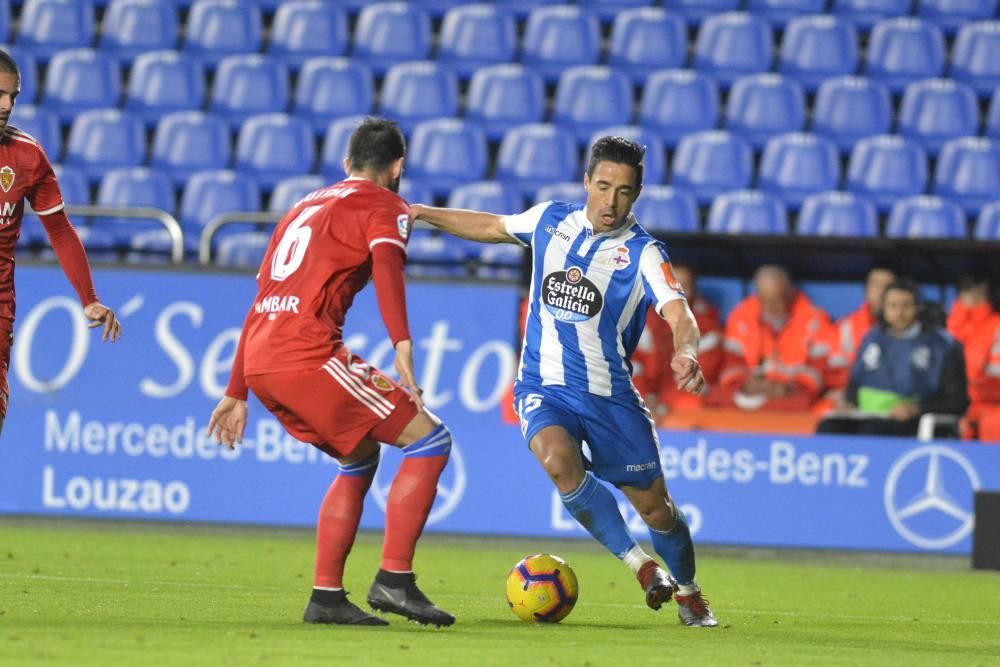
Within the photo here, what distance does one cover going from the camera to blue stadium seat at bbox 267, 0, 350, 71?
52.2 feet

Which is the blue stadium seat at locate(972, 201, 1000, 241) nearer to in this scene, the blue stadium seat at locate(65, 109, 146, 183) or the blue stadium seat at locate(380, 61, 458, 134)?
the blue stadium seat at locate(380, 61, 458, 134)

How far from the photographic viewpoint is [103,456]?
38.9 feet

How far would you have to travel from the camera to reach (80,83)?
15.6 meters

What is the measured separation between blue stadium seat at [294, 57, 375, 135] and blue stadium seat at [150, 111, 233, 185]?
2.62 ft

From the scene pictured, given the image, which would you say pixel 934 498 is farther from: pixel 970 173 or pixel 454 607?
pixel 454 607

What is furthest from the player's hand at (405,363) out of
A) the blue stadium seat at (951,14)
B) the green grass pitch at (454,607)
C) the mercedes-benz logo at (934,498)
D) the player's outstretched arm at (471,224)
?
the blue stadium seat at (951,14)

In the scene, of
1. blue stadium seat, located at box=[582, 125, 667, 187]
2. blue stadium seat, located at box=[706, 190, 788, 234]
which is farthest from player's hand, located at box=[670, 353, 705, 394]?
blue stadium seat, located at box=[582, 125, 667, 187]

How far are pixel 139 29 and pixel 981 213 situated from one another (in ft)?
25.4

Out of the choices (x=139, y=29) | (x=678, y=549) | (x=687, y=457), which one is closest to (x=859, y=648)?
(x=678, y=549)

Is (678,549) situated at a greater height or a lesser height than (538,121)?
lesser

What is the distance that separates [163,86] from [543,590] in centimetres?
972

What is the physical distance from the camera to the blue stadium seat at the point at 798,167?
579 inches

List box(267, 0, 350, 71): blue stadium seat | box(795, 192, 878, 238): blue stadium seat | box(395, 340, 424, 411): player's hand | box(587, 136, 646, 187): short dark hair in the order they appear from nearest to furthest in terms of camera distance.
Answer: box(395, 340, 424, 411): player's hand < box(587, 136, 646, 187): short dark hair < box(795, 192, 878, 238): blue stadium seat < box(267, 0, 350, 71): blue stadium seat

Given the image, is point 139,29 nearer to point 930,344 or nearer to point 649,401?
point 649,401
